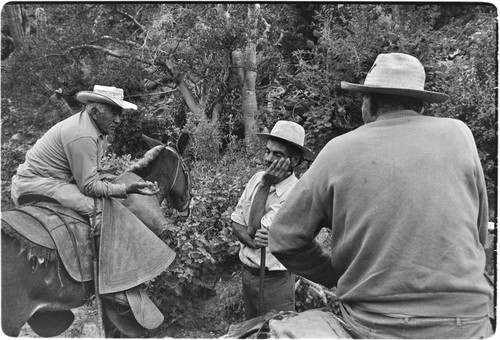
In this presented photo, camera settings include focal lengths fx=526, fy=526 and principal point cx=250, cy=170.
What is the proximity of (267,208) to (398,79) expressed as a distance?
5.68 ft

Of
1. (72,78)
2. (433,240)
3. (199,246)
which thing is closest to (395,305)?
(433,240)

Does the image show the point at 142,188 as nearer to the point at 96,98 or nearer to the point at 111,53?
the point at 96,98

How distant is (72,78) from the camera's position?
8219 millimetres

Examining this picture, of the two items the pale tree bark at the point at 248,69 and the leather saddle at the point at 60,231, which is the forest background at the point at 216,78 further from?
the leather saddle at the point at 60,231

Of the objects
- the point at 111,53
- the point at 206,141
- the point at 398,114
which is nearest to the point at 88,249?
the point at 398,114

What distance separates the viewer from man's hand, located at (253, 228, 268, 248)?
3598 mm

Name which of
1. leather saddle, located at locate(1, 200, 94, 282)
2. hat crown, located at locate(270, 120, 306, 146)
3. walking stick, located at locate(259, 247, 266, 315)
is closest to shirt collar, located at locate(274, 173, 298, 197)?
hat crown, located at locate(270, 120, 306, 146)

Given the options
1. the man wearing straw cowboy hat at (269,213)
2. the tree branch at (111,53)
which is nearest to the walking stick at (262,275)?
the man wearing straw cowboy hat at (269,213)

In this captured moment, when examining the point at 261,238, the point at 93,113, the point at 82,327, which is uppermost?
the point at 93,113

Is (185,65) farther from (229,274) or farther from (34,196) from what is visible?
(34,196)

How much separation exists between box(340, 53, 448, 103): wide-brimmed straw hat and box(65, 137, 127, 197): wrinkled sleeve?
2665 mm

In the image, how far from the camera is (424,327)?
2.03 metres

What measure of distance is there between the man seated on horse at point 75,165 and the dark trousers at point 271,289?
1253 millimetres

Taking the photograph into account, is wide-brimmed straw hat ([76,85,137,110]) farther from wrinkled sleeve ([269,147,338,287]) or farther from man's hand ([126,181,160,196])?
wrinkled sleeve ([269,147,338,287])
